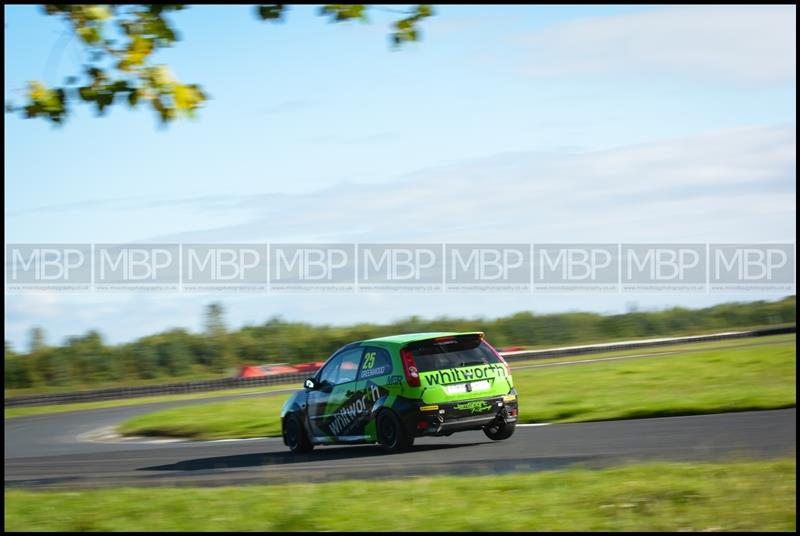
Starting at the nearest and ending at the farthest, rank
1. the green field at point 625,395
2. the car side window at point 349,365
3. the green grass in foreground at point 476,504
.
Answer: the green grass in foreground at point 476,504 < the car side window at point 349,365 < the green field at point 625,395

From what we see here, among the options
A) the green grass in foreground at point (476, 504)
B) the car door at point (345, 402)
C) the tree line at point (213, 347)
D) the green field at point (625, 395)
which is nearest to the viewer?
the green grass in foreground at point (476, 504)

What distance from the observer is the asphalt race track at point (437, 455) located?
429 inches

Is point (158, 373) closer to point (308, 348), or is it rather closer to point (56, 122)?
point (308, 348)

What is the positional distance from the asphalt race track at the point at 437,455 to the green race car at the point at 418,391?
31cm

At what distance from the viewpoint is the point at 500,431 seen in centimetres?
1392

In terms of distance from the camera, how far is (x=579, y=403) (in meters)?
19.1

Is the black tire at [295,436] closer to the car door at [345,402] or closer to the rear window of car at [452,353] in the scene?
the car door at [345,402]

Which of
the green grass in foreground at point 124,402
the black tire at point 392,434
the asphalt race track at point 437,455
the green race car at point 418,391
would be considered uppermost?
the green race car at point 418,391

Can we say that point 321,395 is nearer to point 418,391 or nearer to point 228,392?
point 418,391

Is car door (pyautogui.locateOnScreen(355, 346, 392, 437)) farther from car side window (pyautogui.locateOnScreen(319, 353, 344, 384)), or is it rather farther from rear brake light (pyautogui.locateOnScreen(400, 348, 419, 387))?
car side window (pyautogui.locateOnScreen(319, 353, 344, 384))

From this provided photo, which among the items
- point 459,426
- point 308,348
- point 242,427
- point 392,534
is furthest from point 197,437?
point 308,348

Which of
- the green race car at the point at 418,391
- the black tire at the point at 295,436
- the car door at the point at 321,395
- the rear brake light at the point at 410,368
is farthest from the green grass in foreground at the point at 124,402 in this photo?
the rear brake light at the point at 410,368

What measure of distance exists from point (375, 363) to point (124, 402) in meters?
25.8

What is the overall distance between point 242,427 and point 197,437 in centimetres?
101
